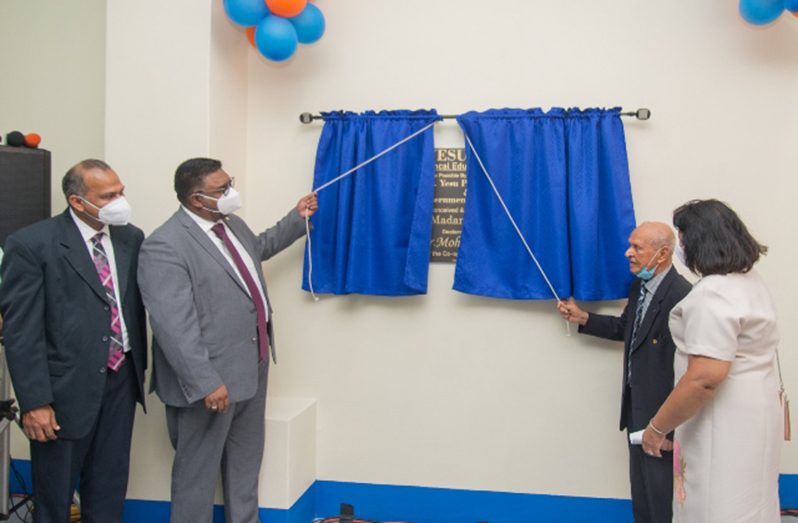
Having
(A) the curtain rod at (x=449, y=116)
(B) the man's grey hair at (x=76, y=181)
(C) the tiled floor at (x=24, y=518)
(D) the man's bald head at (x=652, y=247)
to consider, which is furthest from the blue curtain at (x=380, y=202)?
(C) the tiled floor at (x=24, y=518)

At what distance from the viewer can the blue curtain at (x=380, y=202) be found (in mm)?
2955

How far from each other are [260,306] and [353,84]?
1.24 meters

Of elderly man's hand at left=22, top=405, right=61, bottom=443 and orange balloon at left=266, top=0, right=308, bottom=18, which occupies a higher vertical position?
orange balloon at left=266, top=0, right=308, bottom=18

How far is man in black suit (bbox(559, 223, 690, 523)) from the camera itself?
2379 millimetres

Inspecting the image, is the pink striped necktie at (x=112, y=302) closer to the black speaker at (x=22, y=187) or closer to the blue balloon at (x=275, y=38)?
the black speaker at (x=22, y=187)

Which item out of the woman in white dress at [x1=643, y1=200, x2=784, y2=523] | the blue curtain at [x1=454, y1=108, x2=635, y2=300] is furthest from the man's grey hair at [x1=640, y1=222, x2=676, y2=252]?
the woman in white dress at [x1=643, y1=200, x2=784, y2=523]

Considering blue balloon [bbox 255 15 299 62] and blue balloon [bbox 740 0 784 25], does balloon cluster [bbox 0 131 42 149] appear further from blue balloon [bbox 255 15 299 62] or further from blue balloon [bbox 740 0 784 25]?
blue balloon [bbox 740 0 784 25]

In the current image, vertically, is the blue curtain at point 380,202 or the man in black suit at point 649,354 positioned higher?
the blue curtain at point 380,202

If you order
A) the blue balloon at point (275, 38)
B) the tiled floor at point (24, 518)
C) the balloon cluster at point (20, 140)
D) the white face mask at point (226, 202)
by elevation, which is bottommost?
the tiled floor at point (24, 518)

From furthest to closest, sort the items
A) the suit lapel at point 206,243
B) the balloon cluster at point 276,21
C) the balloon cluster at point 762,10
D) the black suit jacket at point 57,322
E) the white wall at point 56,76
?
the white wall at point 56,76
the balloon cluster at point 276,21
the balloon cluster at point 762,10
the suit lapel at point 206,243
the black suit jacket at point 57,322

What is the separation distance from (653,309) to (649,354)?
0.17 metres

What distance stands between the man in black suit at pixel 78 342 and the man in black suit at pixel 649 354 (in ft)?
6.25

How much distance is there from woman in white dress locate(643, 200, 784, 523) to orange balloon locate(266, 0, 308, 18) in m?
1.84

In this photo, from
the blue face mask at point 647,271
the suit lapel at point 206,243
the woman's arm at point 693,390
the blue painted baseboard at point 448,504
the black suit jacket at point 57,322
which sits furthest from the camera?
the blue painted baseboard at point 448,504
